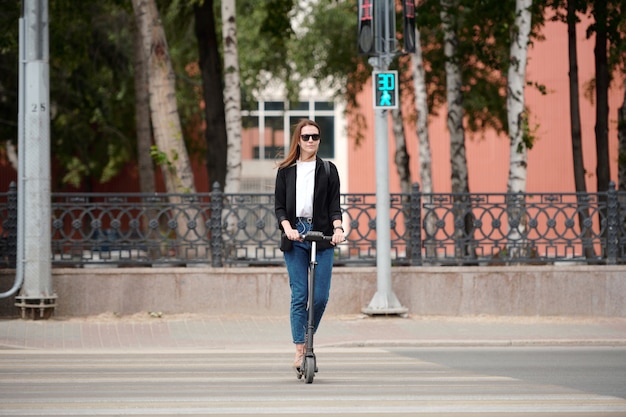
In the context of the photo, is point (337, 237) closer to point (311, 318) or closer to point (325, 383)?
point (311, 318)

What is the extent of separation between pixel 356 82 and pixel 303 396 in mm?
26863

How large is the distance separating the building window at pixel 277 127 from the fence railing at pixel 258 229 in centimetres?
3580

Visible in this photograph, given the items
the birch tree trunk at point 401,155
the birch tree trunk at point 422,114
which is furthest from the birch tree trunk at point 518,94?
the birch tree trunk at point 401,155

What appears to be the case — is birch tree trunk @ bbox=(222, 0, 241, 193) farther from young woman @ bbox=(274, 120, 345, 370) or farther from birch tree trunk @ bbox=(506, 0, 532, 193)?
young woman @ bbox=(274, 120, 345, 370)

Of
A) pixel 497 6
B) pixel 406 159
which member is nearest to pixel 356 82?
pixel 406 159

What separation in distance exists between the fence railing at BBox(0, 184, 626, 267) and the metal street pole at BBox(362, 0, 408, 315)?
85cm

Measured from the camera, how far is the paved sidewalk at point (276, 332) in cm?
1357

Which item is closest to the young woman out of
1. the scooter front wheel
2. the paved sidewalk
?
the scooter front wheel

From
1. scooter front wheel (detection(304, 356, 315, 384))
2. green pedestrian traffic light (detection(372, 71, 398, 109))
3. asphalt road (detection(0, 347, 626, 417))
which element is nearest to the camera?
asphalt road (detection(0, 347, 626, 417))

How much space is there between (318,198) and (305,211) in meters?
0.15

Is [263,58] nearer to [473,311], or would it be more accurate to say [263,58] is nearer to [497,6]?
[497,6]

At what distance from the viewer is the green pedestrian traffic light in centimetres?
1564

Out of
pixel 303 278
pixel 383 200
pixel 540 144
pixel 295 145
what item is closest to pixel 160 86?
pixel 383 200

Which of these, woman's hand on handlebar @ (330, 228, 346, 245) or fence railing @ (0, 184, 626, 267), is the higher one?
fence railing @ (0, 184, 626, 267)
